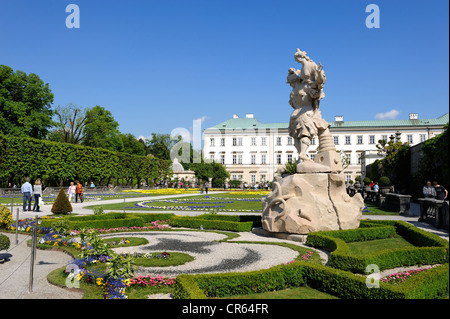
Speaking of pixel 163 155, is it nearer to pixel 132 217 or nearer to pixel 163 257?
pixel 132 217

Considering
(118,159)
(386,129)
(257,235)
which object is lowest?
(257,235)

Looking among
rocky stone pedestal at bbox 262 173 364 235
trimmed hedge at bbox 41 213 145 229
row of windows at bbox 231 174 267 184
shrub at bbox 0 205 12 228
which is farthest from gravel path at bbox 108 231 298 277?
row of windows at bbox 231 174 267 184

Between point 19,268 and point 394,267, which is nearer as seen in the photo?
point 394,267

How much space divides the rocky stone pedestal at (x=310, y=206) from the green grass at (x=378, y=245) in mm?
756

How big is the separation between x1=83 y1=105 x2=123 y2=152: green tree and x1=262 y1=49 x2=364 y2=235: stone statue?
138 feet

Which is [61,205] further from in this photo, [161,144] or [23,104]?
[161,144]

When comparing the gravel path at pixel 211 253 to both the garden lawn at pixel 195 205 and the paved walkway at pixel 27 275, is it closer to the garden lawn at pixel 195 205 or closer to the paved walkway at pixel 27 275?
the paved walkway at pixel 27 275

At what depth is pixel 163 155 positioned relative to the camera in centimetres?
7631

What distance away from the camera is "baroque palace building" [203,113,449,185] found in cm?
6194

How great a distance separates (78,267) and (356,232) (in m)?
6.66

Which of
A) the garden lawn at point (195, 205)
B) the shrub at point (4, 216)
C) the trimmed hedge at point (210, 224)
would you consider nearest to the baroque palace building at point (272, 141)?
the garden lawn at point (195, 205)

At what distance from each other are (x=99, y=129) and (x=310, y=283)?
48.4m

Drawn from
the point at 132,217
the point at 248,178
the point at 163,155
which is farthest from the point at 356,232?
the point at 163,155
